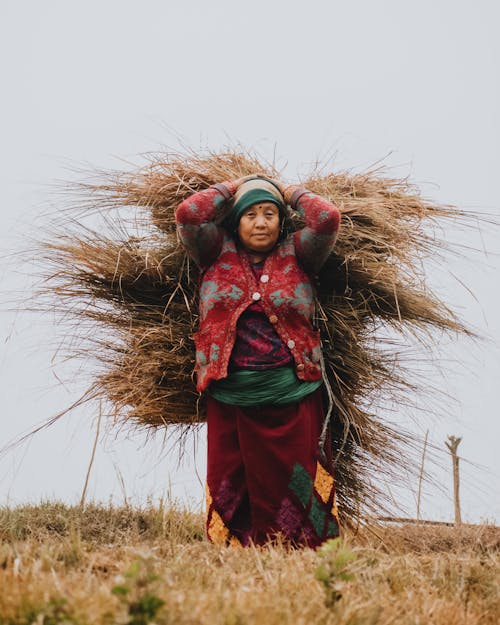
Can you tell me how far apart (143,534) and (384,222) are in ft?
6.26

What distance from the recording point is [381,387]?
4.06 metres

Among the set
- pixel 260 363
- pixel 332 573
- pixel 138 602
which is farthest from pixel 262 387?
pixel 138 602

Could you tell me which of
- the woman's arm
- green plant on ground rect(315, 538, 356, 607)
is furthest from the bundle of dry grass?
green plant on ground rect(315, 538, 356, 607)

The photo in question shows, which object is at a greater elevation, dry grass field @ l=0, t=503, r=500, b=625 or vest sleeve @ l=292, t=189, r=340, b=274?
vest sleeve @ l=292, t=189, r=340, b=274

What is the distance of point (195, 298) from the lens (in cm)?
388

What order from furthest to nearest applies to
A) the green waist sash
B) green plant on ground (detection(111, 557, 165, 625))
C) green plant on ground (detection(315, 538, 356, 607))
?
the green waist sash, green plant on ground (detection(315, 538, 356, 607)), green plant on ground (detection(111, 557, 165, 625))

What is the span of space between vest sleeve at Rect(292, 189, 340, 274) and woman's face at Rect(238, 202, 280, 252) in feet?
0.35

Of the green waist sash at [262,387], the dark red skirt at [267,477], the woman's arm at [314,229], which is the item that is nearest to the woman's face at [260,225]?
the woman's arm at [314,229]

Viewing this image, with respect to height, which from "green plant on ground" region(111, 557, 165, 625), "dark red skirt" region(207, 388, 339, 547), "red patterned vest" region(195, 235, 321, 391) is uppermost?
"red patterned vest" region(195, 235, 321, 391)

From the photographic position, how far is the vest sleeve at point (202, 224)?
3.48 metres

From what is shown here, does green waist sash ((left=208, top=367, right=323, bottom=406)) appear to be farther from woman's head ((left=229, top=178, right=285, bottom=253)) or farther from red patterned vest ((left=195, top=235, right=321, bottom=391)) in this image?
woman's head ((left=229, top=178, right=285, bottom=253))

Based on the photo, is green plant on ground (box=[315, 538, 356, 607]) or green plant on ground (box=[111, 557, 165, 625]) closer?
green plant on ground (box=[111, 557, 165, 625])

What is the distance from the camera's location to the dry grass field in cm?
160

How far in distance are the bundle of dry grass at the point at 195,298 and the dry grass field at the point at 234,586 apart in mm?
1198
